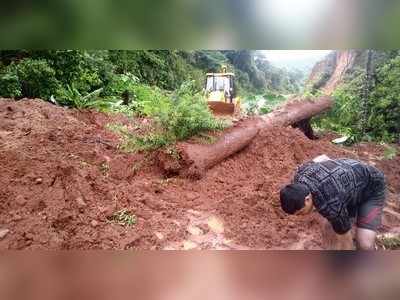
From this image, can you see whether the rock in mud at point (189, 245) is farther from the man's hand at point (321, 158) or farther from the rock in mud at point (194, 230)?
the man's hand at point (321, 158)

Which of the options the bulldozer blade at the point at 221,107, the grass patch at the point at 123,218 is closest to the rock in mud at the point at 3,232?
the grass patch at the point at 123,218

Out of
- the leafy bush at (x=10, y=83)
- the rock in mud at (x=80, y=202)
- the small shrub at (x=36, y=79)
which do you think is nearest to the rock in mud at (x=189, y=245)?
the rock in mud at (x=80, y=202)

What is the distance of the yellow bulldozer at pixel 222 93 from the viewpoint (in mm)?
3586

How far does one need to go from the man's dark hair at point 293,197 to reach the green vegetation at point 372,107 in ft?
1.71

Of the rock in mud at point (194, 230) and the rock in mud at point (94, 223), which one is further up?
the rock in mud at point (94, 223)

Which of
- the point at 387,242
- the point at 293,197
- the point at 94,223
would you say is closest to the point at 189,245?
the point at 94,223

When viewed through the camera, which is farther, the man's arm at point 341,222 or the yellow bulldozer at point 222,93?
the yellow bulldozer at point 222,93

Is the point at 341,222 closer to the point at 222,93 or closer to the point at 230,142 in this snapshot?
the point at 230,142

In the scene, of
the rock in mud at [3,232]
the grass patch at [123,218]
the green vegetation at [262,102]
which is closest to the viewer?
the rock in mud at [3,232]

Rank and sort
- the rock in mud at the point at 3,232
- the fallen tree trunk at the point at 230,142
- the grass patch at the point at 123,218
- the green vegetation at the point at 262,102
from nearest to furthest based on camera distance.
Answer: the rock in mud at the point at 3,232 → the grass patch at the point at 123,218 → the fallen tree trunk at the point at 230,142 → the green vegetation at the point at 262,102

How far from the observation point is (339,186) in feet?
11.1

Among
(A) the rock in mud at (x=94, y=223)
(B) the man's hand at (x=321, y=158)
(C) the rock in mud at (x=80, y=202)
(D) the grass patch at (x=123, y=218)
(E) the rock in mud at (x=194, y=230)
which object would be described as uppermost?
(B) the man's hand at (x=321, y=158)
